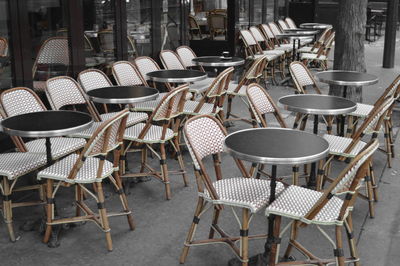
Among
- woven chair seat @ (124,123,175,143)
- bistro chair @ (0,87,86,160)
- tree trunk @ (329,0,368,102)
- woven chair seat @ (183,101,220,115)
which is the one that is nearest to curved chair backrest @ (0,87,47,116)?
bistro chair @ (0,87,86,160)

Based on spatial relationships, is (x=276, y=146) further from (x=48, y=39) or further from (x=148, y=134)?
(x=48, y=39)

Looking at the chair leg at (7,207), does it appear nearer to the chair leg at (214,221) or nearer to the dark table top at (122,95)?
the dark table top at (122,95)

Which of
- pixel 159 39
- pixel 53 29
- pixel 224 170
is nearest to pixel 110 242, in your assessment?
pixel 224 170

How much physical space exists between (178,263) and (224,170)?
6.67 ft

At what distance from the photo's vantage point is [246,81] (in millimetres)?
7039

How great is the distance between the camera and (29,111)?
4715mm

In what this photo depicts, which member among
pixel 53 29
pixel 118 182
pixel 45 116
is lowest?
pixel 118 182

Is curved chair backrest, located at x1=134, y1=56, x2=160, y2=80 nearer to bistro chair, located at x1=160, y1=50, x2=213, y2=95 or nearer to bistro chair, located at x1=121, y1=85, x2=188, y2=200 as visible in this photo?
bistro chair, located at x1=160, y1=50, x2=213, y2=95

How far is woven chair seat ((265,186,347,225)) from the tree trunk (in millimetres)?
4324

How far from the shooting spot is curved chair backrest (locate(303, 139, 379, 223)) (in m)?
2.94

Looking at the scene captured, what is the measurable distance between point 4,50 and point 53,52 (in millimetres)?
796

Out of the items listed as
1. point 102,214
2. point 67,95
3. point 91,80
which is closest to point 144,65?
point 91,80

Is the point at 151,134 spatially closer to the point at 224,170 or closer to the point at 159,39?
the point at 224,170

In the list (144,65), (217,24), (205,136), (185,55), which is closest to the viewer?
(205,136)
